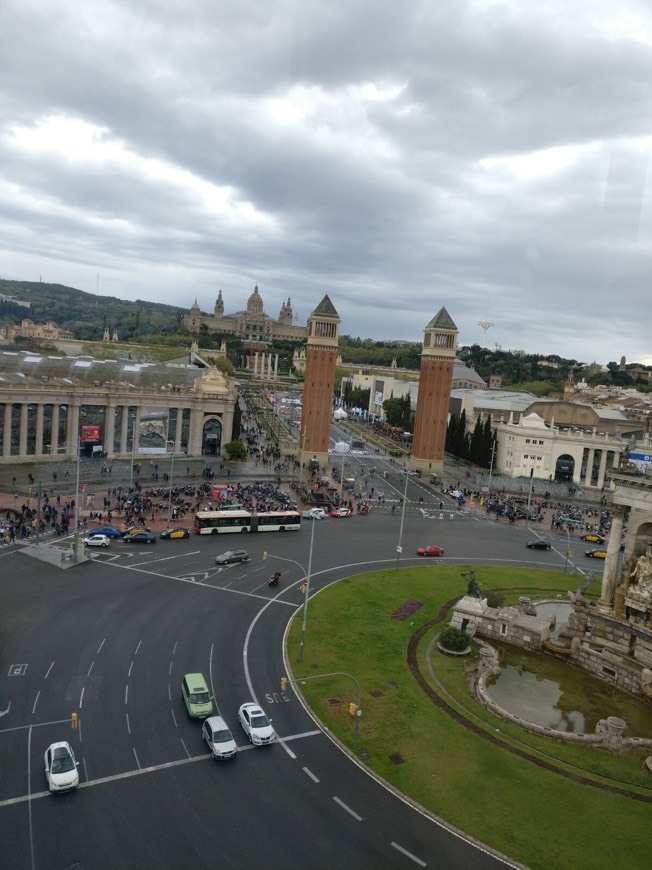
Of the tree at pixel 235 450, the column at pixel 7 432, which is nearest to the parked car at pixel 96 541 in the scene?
the column at pixel 7 432

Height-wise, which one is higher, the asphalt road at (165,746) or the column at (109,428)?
the column at (109,428)

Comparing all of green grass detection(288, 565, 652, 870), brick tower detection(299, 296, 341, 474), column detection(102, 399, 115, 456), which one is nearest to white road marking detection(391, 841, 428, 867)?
green grass detection(288, 565, 652, 870)

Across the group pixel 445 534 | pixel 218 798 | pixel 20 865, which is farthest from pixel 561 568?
pixel 20 865

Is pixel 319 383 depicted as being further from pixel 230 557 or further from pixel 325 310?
pixel 230 557

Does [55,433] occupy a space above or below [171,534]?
above

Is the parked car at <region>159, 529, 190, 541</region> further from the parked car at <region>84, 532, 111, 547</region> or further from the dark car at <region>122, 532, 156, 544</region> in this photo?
the parked car at <region>84, 532, 111, 547</region>

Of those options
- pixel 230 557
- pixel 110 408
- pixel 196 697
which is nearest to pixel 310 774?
pixel 196 697

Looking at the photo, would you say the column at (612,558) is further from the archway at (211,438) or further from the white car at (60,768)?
the archway at (211,438)
